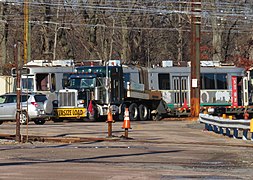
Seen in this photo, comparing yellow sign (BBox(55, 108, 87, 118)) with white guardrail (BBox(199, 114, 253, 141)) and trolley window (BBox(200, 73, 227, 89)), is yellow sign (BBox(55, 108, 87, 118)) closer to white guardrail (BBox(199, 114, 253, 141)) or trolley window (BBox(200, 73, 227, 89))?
white guardrail (BBox(199, 114, 253, 141))

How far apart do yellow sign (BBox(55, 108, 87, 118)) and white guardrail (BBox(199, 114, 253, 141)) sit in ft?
32.1

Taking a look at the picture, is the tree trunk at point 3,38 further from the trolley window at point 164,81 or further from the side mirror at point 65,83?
the side mirror at point 65,83

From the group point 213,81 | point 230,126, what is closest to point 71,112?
point 213,81

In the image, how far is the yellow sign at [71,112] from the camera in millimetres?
39469

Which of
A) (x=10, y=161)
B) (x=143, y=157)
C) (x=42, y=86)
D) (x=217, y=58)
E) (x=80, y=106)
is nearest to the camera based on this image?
(x=10, y=161)

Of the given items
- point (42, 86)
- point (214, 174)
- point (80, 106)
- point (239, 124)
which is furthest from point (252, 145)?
point (42, 86)

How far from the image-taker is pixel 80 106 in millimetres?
39812

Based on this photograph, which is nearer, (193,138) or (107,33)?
(193,138)

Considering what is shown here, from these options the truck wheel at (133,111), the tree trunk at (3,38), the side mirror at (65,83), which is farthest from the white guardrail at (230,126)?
the tree trunk at (3,38)

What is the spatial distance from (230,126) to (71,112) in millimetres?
15359

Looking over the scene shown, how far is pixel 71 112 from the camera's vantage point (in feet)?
130

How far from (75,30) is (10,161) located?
56147mm

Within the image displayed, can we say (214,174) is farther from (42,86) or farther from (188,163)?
(42,86)

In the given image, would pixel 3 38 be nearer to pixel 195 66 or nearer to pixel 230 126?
pixel 195 66
